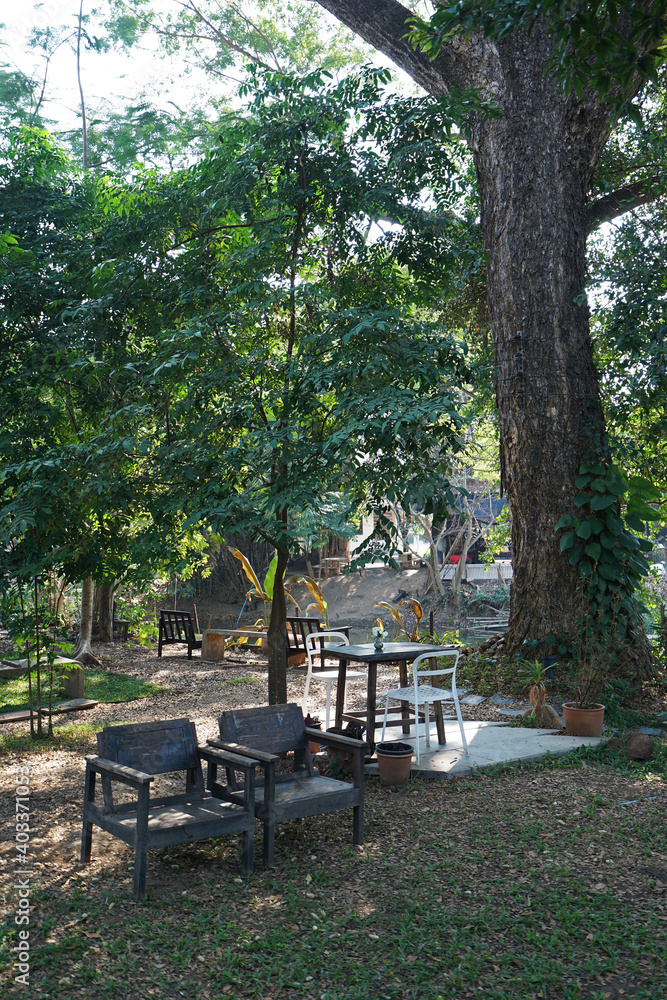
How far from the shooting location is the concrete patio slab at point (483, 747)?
560 cm

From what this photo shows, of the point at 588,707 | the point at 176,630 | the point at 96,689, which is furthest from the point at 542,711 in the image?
the point at 176,630

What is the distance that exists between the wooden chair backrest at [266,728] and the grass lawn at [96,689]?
16.1 ft

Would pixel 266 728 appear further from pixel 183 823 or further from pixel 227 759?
pixel 183 823

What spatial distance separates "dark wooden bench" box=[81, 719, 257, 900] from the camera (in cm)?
362

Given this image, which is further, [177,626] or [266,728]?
[177,626]

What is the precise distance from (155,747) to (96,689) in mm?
6572

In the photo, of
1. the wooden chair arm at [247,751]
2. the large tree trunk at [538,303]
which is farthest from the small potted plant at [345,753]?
the large tree trunk at [538,303]

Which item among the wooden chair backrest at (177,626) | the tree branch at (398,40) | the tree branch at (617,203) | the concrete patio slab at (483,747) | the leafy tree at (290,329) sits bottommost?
the concrete patio slab at (483,747)

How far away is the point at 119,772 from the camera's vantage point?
12.3 ft

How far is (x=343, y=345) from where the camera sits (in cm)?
518

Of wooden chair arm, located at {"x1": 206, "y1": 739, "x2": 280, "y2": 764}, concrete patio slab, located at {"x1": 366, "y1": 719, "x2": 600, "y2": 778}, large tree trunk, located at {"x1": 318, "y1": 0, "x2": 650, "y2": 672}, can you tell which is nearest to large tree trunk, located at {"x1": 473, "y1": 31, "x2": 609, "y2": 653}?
large tree trunk, located at {"x1": 318, "y1": 0, "x2": 650, "y2": 672}

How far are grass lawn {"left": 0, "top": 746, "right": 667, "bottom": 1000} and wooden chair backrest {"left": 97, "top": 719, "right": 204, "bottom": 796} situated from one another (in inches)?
19.8

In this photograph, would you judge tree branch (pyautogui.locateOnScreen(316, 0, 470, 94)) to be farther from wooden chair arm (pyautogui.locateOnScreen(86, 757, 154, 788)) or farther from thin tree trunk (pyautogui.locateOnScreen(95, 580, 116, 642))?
thin tree trunk (pyautogui.locateOnScreen(95, 580, 116, 642))

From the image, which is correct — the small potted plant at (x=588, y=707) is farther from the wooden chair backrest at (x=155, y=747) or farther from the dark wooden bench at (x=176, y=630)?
the dark wooden bench at (x=176, y=630)
